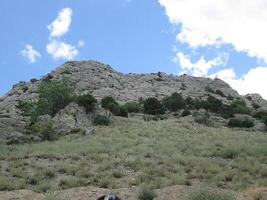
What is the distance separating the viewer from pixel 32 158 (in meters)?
29.4

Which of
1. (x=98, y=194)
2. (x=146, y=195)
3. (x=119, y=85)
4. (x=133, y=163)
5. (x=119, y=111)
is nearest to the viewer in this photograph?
(x=146, y=195)

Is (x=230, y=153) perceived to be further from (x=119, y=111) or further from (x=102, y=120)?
(x=119, y=111)

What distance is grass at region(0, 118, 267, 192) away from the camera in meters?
22.4

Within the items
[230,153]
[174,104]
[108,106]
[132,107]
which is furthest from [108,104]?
[230,153]

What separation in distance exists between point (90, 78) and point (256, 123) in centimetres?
4108

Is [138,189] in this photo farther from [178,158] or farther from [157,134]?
[157,134]

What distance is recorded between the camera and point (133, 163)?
2698 centimetres

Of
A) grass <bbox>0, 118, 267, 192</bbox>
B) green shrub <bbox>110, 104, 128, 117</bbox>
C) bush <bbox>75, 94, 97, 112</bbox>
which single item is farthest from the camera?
green shrub <bbox>110, 104, 128, 117</bbox>

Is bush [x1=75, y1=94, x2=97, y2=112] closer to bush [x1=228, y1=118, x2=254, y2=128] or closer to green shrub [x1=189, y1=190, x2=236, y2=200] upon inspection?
bush [x1=228, y1=118, x2=254, y2=128]

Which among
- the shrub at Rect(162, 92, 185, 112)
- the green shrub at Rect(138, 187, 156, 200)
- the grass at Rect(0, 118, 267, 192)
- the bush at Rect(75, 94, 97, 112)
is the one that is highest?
the shrub at Rect(162, 92, 185, 112)

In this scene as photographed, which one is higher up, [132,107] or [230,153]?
[132,107]

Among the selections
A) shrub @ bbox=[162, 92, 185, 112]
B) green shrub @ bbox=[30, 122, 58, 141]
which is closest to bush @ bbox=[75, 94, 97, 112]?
green shrub @ bbox=[30, 122, 58, 141]

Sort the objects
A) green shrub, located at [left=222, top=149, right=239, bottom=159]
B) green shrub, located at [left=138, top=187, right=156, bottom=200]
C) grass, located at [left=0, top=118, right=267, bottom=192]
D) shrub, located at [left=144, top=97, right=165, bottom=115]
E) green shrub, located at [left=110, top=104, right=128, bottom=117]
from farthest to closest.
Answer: shrub, located at [left=144, top=97, right=165, bottom=115] < green shrub, located at [left=110, top=104, right=128, bottom=117] < green shrub, located at [left=222, top=149, right=239, bottom=159] < grass, located at [left=0, top=118, right=267, bottom=192] < green shrub, located at [left=138, top=187, right=156, bottom=200]

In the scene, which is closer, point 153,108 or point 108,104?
point 108,104
